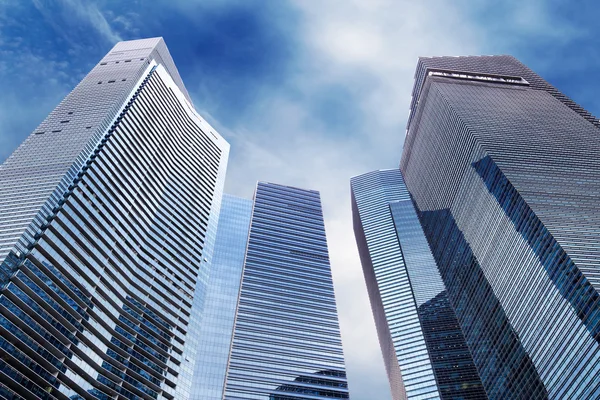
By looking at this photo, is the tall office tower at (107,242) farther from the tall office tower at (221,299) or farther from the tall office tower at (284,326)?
the tall office tower at (284,326)

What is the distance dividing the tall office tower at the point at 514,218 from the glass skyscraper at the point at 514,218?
30cm

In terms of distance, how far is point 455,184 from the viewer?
14675cm

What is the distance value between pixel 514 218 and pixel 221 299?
8191 cm

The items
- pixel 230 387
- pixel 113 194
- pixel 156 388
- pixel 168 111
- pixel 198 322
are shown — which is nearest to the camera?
pixel 156 388

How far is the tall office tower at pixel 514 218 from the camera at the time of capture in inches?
3642

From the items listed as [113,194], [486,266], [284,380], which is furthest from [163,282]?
[486,266]

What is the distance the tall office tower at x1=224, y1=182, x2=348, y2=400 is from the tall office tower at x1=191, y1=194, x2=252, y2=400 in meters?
3.72

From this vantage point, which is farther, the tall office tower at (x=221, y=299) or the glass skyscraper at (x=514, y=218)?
the tall office tower at (x=221, y=299)

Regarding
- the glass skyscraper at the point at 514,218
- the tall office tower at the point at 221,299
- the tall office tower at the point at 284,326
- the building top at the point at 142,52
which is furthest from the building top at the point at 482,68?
the building top at the point at 142,52

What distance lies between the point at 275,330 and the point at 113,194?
65131 mm

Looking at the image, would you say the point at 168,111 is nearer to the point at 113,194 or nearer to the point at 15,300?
the point at 113,194

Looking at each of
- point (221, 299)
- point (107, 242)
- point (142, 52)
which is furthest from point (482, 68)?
point (107, 242)

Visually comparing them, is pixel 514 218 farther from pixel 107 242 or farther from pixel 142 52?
pixel 142 52

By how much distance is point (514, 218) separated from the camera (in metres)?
112
